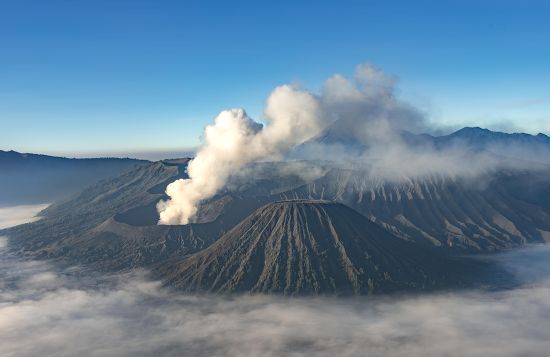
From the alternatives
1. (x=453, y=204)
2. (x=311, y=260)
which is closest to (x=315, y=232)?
(x=311, y=260)

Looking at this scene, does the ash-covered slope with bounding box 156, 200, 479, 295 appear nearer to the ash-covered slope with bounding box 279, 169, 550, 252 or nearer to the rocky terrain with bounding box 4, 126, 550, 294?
the rocky terrain with bounding box 4, 126, 550, 294

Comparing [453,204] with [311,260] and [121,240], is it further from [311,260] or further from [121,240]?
[121,240]

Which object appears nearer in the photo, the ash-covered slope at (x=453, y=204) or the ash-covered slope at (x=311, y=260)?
the ash-covered slope at (x=311, y=260)

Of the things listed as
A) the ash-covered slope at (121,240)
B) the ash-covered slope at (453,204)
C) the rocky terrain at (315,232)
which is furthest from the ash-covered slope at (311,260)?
the ash-covered slope at (453,204)

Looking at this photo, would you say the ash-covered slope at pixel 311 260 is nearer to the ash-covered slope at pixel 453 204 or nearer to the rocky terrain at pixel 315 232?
the rocky terrain at pixel 315 232

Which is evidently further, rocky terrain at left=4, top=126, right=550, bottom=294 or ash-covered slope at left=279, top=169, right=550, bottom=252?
ash-covered slope at left=279, top=169, right=550, bottom=252

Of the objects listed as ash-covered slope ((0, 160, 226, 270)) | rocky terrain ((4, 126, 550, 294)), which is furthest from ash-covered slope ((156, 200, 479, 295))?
ash-covered slope ((0, 160, 226, 270))

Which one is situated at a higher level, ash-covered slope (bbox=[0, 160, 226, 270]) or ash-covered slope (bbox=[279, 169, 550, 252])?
ash-covered slope (bbox=[279, 169, 550, 252])

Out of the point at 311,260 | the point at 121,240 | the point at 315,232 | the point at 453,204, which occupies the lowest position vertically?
the point at 121,240

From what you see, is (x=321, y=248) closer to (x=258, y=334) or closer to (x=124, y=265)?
(x=258, y=334)
